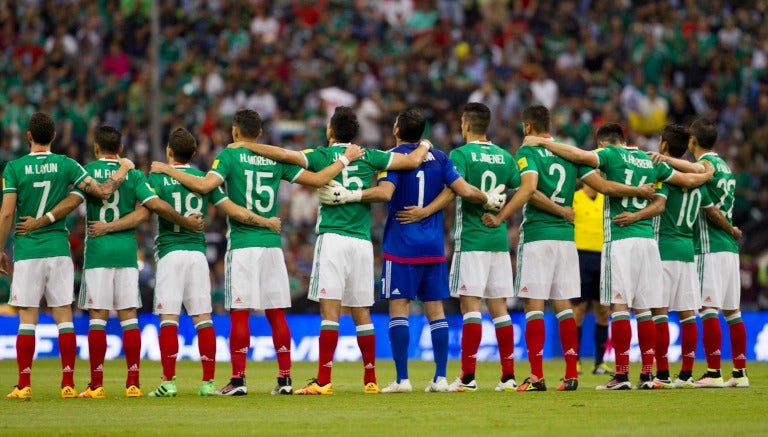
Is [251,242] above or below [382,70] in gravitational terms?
below

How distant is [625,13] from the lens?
3472 centimetres

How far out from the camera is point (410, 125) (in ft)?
49.9

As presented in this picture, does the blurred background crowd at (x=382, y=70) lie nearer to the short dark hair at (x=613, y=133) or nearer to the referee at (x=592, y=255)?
the referee at (x=592, y=255)

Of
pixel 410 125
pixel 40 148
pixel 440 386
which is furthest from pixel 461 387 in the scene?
pixel 40 148

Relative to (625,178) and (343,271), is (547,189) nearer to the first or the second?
(625,178)

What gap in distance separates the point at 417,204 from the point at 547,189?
1.43m

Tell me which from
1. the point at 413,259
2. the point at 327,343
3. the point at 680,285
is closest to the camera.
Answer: the point at 327,343

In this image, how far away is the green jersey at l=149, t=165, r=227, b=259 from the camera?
14867 mm

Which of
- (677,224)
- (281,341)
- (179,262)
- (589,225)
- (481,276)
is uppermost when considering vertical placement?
(589,225)

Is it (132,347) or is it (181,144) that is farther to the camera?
(181,144)

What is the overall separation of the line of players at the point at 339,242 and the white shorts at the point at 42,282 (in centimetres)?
2

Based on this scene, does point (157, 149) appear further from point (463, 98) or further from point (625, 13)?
point (625, 13)

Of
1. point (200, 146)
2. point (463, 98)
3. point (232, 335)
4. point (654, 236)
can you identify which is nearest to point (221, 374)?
point (232, 335)

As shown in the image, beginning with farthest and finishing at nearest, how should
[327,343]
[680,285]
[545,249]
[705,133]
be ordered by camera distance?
[705,133], [680,285], [545,249], [327,343]
